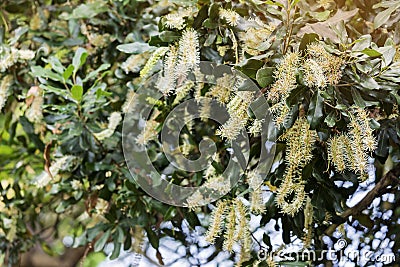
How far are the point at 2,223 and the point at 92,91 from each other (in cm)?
56

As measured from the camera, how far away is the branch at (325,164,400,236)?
3.80ft

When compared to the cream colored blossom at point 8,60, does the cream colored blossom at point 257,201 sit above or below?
below

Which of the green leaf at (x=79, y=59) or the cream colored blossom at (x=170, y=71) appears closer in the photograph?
the cream colored blossom at (x=170, y=71)

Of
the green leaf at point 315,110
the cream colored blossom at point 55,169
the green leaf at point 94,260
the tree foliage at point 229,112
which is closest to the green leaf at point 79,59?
the tree foliage at point 229,112

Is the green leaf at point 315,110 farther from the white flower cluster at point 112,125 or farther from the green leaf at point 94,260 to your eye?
the green leaf at point 94,260

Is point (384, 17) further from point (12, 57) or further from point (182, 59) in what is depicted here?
point (12, 57)

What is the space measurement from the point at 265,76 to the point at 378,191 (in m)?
0.46

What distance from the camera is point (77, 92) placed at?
1293 millimetres

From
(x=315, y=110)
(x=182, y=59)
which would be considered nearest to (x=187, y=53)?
(x=182, y=59)

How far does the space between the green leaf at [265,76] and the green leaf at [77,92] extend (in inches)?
21.1

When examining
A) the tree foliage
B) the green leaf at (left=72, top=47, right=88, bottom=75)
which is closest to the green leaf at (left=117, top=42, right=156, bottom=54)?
the tree foliage

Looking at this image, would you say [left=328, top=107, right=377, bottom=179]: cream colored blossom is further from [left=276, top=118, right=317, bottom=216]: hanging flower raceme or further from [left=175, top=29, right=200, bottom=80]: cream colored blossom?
[left=175, top=29, right=200, bottom=80]: cream colored blossom

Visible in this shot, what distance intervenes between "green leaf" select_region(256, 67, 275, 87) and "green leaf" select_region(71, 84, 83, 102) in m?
0.54

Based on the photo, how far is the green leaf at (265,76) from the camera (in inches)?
34.6
